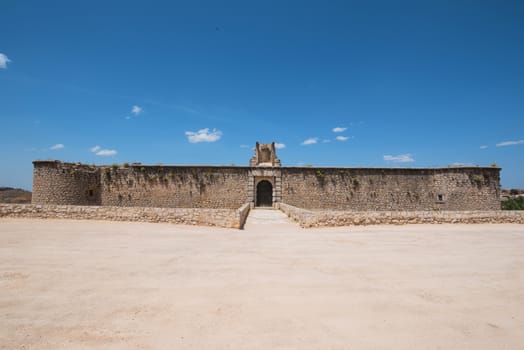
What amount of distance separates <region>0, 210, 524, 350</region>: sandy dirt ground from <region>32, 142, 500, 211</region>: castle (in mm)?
11975

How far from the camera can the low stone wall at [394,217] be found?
10.5 metres

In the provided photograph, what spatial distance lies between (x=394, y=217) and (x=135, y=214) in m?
10.9

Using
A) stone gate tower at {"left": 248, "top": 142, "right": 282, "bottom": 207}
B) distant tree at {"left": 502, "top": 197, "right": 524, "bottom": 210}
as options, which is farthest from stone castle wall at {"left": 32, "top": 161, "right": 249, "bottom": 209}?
distant tree at {"left": 502, "top": 197, "right": 524, "bottom": 210}

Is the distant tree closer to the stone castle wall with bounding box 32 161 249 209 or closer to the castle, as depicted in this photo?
the castle

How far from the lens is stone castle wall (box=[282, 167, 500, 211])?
1860 cm

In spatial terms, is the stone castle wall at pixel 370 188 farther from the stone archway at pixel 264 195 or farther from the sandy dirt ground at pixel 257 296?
the sandy dirt ground at pixel 257 296

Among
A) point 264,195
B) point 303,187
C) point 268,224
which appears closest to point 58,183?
point 264,195

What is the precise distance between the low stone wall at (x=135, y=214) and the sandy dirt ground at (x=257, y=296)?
11.4 ft

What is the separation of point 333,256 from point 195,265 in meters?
2.90

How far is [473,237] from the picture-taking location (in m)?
8.31

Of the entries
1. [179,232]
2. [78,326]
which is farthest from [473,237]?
[78,326]

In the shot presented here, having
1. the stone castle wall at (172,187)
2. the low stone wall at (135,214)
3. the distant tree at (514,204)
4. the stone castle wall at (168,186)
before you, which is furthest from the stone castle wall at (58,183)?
the distant tree at (514,204)

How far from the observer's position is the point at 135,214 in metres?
11.0

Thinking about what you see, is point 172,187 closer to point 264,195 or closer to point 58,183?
point 58,183
